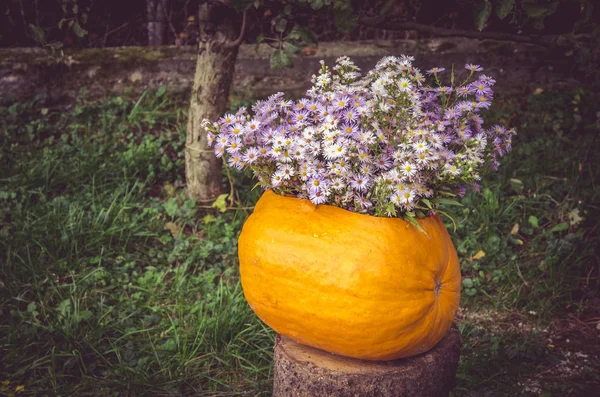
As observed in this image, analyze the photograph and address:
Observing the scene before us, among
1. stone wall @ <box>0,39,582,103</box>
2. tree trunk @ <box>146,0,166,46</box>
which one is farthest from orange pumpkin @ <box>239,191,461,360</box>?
tree trunk @ <box>146,0,166,46</box>

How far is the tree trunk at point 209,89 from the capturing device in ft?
10.8

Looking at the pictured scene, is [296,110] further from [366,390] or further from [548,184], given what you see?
[548,184]

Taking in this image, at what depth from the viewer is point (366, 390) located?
196 cm

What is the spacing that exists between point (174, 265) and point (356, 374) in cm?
161

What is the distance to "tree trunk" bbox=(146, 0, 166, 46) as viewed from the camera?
4609 mm

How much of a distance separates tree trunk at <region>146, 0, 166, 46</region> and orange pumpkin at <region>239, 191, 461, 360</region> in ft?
10.3

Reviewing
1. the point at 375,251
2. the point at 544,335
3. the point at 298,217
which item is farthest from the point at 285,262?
the point at 544,335

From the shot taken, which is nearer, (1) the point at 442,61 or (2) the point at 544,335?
(2) the point at 544,335

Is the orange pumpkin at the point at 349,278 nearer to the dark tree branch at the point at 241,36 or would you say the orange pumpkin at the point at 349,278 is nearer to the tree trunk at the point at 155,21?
the dark tree branch at the point at 241,36

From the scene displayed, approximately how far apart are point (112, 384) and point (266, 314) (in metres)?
0.97

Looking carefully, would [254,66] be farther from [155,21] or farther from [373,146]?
[373,146]

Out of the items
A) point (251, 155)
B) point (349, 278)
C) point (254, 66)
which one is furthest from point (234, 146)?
point (254, 66)

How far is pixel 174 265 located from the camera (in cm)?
329

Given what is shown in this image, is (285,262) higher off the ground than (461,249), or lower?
higher
